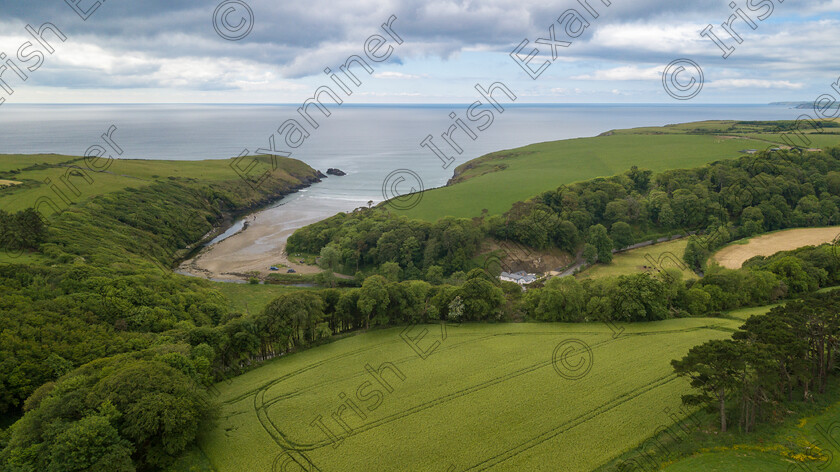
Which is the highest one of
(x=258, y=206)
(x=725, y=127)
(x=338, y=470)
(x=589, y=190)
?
(x=725, y=127)

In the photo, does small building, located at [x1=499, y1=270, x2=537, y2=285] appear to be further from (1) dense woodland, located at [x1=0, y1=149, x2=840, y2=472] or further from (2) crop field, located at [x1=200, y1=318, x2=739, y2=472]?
(2) crop field, located at [x1=200, y1=318, x2=739, y2=472]

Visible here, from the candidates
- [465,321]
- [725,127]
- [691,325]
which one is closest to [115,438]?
[465,321]

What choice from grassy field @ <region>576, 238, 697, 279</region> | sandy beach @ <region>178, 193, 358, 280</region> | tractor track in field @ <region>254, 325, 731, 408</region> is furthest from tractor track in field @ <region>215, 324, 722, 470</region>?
sandy beach @ <region>178, 193, 358, 280</region>

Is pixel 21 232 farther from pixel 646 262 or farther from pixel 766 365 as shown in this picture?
pixel 646 262

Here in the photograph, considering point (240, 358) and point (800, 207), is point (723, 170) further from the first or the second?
point (240, 358)

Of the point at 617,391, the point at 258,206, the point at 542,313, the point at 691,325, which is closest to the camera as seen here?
the point at 617,391

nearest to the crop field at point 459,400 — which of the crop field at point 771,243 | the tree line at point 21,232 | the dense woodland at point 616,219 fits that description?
the dense woodland at point 616,219

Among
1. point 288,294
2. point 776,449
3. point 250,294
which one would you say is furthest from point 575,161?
point 776,449
